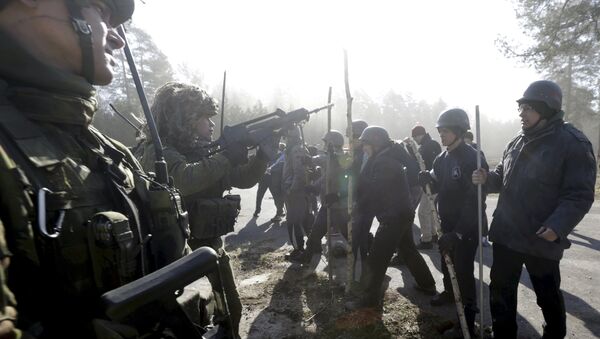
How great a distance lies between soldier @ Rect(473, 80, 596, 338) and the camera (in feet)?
7.73

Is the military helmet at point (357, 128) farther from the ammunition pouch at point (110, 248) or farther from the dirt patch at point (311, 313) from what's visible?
the ammunition pouch at point (110, 248)

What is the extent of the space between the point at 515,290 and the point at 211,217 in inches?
93.6

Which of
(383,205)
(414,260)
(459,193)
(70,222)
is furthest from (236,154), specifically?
(414,260)

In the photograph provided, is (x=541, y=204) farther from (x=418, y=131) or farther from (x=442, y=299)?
(x=418, y=131)

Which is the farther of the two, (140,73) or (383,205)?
(140,73)

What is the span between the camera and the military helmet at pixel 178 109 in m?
2.41

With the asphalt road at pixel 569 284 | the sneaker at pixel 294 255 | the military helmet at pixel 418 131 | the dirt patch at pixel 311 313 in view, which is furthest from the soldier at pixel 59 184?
the military helmet at pixel 418 131

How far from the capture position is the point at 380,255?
359cm

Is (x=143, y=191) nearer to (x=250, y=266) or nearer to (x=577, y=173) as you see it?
(x=577, y=173)

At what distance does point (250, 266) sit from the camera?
5289 millimetres

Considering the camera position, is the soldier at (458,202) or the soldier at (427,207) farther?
the soldier at (427,207)

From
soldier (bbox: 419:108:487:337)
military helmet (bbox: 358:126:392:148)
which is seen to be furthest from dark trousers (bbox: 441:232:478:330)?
military helmet (bbox: 358:126:392:148)

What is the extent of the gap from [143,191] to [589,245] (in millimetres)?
6990

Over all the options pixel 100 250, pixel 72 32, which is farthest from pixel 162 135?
pixel 100 250
